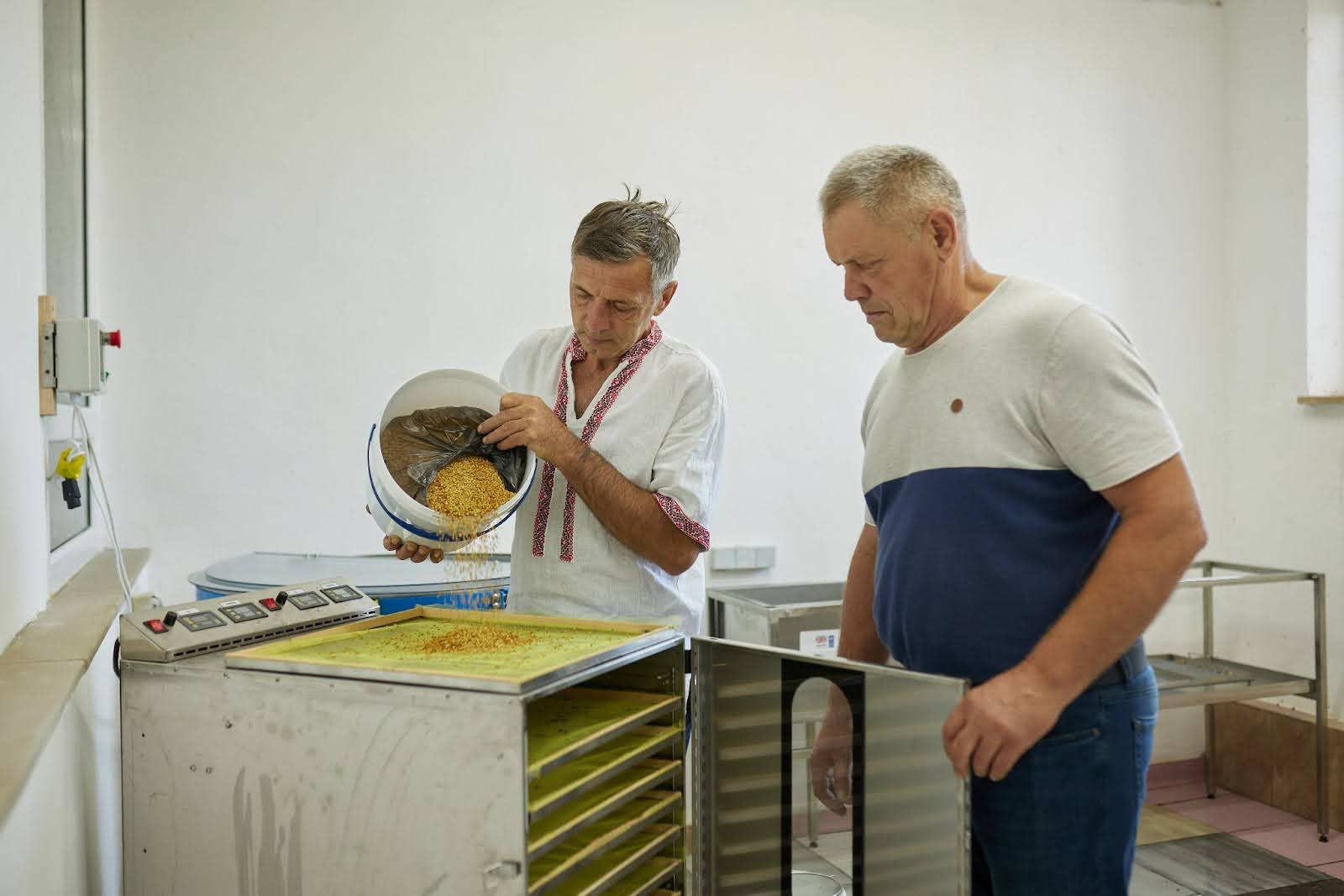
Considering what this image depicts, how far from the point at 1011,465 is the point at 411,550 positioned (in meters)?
0.82

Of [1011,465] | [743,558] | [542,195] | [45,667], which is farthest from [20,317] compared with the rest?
[743,558]

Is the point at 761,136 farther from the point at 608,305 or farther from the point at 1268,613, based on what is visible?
the point at 1268,613

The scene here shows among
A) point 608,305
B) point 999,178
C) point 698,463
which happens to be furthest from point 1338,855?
point 608,305

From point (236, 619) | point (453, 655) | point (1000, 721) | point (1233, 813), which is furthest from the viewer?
A: point (1233, 813)

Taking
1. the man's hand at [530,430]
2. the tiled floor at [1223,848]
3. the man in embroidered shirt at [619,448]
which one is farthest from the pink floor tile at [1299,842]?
the man's hand at [530,430]

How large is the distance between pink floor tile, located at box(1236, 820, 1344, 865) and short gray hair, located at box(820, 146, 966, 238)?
2509 mm

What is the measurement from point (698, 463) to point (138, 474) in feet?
5.29

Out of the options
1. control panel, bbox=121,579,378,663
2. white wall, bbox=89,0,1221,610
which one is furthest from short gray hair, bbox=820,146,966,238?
white wall, bbox=89,0,1221,610

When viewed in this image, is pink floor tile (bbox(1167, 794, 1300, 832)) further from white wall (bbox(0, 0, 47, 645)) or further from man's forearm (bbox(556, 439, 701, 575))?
white wall (bbox(0, 0, 47, 645))

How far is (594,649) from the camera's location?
1.19 m

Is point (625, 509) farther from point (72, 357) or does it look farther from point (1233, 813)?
point (1233, 813)

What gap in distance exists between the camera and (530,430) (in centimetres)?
149

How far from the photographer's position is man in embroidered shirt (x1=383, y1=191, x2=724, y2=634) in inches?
60.6

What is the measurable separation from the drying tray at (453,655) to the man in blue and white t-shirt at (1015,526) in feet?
0.95
